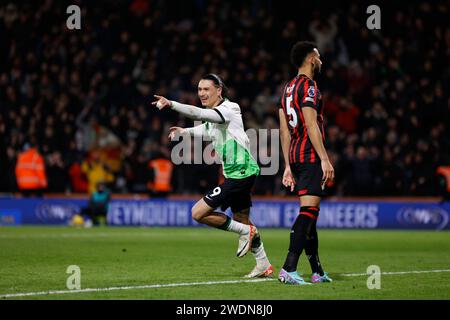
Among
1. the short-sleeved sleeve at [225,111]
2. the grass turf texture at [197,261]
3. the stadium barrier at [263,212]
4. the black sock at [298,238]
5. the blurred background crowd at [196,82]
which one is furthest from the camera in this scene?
the blurred background crowd at [196,82]

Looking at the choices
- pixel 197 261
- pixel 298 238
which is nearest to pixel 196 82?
pixel 197 261

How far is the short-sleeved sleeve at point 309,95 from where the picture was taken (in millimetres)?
8648

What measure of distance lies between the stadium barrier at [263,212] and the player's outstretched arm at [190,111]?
12628 millimetres

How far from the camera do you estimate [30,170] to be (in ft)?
73.1

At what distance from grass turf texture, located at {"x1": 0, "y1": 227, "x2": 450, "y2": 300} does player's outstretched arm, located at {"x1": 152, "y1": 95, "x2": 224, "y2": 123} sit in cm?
168

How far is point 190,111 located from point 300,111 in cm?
110

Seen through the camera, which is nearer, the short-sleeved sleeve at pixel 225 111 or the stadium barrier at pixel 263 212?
the short-sleeved sleeve at pixel 225 111

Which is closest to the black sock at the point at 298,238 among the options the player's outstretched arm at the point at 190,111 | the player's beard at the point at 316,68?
the player's outstretched arm at the point at 190,111

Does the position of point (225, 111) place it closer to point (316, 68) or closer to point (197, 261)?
point (316, 68)

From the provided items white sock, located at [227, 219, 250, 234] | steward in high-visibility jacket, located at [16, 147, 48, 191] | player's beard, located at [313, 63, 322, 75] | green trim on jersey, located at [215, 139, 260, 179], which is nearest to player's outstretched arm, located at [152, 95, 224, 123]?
green trim on jersey, located at [215, 139, 260, 179]

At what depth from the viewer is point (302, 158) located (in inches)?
345

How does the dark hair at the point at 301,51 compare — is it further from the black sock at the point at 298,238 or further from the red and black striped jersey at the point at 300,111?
the black sock at the point at 298,238

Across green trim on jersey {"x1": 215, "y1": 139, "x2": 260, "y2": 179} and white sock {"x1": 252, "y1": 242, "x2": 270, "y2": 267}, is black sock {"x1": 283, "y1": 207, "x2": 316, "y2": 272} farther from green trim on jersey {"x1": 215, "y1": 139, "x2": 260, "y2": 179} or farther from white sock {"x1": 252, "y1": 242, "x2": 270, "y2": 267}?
green trim on jersey {"x1": 215, "y1": 139, "x2": 260, "y2": 179}
